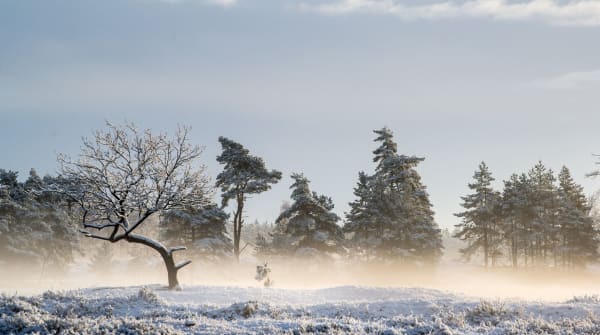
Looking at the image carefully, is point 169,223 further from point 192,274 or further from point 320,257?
point 320,257

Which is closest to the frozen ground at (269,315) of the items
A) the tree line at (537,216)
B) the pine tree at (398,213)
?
the pine tree at (398,213)

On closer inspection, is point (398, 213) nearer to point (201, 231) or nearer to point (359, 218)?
point (359, 218)

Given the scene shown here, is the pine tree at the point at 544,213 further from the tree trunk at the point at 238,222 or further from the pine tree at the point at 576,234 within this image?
the tree trunk at the point at 238,222

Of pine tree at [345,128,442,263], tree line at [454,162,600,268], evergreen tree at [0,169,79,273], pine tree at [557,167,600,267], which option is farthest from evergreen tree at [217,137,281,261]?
pine tree at [557,167,600,267]

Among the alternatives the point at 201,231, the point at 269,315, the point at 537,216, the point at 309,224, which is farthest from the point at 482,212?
the point at 269,315

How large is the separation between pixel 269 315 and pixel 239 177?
1030 inches

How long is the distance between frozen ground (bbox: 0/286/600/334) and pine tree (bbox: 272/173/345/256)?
20.6 metres

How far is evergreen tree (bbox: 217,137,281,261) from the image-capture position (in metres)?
40.2

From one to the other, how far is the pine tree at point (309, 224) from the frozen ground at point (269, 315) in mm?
20594

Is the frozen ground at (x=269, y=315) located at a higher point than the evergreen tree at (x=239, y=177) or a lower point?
lower

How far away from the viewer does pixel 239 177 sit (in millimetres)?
40031

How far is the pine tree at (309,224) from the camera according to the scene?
1693 inches

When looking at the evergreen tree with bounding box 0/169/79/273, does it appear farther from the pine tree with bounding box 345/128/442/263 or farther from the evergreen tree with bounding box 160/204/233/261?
the pine tree with bounding box 345/128/442/263

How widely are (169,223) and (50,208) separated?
15.2 metres
